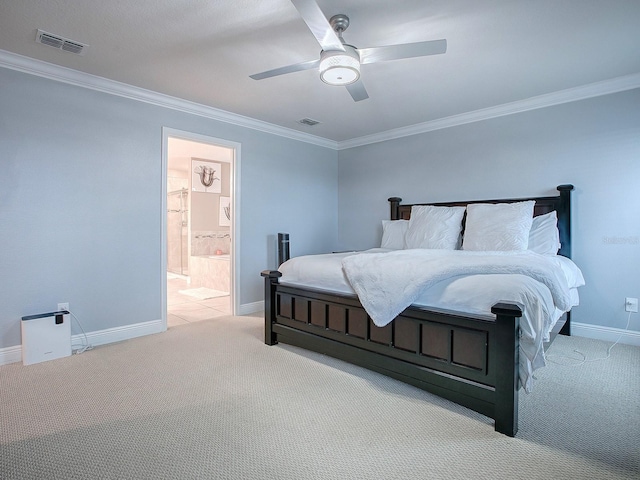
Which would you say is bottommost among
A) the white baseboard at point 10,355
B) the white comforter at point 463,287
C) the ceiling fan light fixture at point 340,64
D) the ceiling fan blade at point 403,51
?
the white baseboard at point 10,355

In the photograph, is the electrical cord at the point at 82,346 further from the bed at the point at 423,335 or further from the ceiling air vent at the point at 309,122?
the ceiling air vent at the point at 309,122

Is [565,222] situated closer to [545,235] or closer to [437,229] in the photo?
Answer: [545,235]

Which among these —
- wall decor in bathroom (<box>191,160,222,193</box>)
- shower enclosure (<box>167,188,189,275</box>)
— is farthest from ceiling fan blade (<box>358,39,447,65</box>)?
shower enclosure (<box>167,188,189,275</box>)

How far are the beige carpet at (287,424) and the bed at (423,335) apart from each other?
14 cm

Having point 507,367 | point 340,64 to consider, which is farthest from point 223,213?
point 507,367

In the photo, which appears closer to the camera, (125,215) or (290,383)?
(290,383)

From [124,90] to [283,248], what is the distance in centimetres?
240

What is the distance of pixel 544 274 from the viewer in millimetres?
2117

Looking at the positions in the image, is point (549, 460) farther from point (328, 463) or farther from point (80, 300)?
point (80, 300)

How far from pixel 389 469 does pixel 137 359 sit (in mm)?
2243

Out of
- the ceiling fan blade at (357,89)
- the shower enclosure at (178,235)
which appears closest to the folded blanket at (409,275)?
the ceiling fan blade at (357,89)

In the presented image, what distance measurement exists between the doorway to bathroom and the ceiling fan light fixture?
2244 millimetres

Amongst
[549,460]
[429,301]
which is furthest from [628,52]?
[549,460]

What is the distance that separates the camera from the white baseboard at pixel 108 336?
9.02 feet
